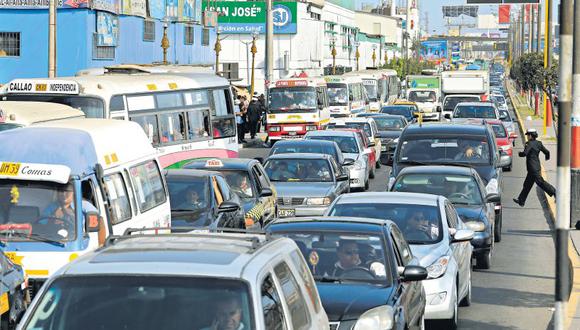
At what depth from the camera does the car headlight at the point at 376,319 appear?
9375 mm

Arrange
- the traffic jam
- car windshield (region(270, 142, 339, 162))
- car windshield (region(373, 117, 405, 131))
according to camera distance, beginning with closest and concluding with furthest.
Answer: the traffic jam → car windshield (region(270, 142, 339, 162)) → car windshield (region(373, 117, 405, 131))

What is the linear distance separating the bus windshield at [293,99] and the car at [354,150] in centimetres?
1295

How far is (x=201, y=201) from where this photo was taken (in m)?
17.0

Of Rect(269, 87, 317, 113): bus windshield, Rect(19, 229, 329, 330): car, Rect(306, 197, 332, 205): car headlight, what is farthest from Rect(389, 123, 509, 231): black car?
Rect(269, 87, 317, 113): bus windshield

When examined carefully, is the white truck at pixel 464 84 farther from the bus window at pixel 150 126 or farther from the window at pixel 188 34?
the bus window at pixel 150 126

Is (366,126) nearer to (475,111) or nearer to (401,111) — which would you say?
(475,111)

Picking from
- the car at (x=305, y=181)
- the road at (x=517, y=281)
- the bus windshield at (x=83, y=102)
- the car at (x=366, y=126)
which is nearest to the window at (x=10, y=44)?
the car at (x=366, y=126)

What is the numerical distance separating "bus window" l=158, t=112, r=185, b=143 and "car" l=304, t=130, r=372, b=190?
593 centimetres

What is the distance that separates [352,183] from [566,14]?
18683mm

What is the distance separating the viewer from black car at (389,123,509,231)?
2216 centimetres

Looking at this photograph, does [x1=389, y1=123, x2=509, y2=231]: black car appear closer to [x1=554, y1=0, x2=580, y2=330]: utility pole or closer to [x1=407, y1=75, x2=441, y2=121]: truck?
[x1=554, y1=0, x2=580, y2=330]: utility pole

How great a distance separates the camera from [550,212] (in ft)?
87.7

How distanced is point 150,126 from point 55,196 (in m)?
11.7

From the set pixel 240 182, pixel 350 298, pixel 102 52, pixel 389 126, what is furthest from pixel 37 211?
pixel 102 52
